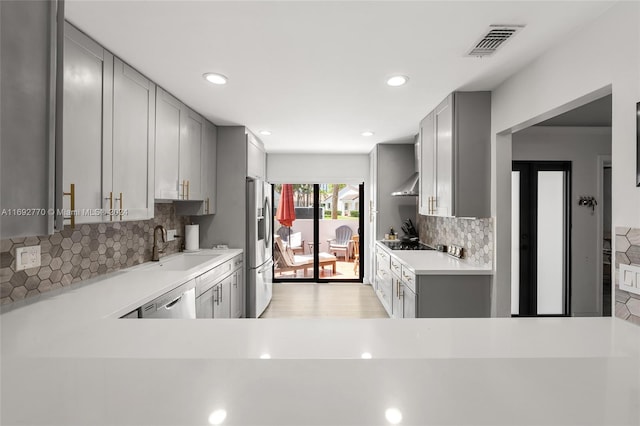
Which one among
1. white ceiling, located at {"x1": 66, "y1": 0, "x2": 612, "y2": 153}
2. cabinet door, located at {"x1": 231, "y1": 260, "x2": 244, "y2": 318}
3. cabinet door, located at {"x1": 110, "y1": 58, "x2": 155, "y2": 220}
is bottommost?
cabinet door, located at {"x1": 231, "y1": 260, "x2": 244, "y2": 318}

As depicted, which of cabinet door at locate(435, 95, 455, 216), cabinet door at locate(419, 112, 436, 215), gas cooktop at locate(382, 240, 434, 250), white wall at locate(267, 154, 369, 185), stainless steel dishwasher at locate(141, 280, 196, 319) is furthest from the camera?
white wall at locate(267, 154, 369, 185)

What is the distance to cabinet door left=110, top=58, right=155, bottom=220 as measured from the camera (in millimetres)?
2068

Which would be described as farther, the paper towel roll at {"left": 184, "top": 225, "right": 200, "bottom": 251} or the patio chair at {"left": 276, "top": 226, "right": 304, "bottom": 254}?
the patio chair at {"left": 276, "top": 226, "right": 304, "bottom": 254}

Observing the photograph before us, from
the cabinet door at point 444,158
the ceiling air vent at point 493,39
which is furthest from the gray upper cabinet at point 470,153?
the ceiling air vent at point 493,39

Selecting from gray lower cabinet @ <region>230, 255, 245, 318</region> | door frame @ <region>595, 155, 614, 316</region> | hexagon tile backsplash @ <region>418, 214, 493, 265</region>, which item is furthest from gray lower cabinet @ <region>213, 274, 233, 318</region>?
door frame @ <region>595, 155, 614, 316</region>

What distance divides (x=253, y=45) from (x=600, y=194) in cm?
403

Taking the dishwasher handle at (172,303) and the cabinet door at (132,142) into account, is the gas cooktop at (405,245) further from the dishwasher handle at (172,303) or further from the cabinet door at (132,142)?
the cabinet door at (132,142)

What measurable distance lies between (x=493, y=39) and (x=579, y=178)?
2.75 metres

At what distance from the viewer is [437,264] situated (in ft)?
9.73

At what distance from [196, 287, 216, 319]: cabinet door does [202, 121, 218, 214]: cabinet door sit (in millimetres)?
1097

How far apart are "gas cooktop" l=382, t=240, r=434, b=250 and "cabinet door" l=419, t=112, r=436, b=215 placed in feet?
2.64

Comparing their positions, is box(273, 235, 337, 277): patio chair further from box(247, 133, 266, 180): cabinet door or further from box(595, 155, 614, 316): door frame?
box(595, 155, 614, 316): door frame

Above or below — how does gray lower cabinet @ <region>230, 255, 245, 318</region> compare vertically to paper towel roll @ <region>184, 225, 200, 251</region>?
below

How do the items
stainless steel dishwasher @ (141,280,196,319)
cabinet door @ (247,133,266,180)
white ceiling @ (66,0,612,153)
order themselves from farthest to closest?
cabinet door @ (247,133,266,180)
stainless steel dishwasher @ (141,280,196,319)
white ceiling @ (66,0,612,153)
